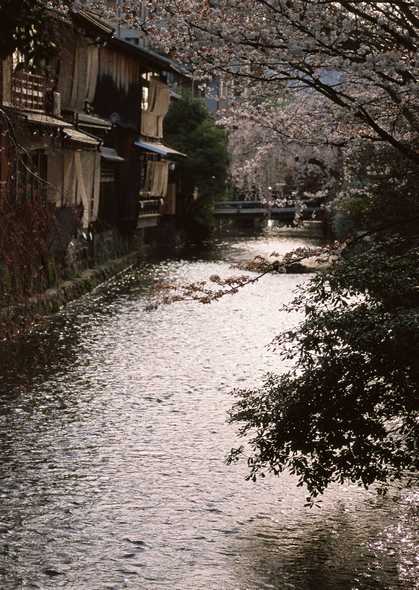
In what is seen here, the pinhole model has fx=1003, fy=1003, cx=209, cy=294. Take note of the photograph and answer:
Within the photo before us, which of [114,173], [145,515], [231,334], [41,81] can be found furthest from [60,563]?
[114,173]

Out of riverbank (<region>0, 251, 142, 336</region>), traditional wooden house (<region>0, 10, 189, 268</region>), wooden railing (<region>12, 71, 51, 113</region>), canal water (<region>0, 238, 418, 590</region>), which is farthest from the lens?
traditional wooden house (<region>0, 10, 189, 268</region>)

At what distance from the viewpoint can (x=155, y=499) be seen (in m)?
9.91

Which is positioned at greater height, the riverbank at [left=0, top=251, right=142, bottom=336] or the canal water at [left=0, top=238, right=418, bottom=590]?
the riverbank at [left=0, top=251, right=142, bottom=336]

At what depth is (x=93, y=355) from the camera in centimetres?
1780

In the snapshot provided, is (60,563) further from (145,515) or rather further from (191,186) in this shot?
(191,186)

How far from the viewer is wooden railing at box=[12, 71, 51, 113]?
22219mm

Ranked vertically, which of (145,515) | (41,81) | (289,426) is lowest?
(145,515)

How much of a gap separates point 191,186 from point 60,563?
49600mm

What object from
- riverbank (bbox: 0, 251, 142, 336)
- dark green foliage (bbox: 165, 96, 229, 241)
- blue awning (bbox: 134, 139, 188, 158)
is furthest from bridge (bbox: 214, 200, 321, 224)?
riverbank (bbox: 0, 251, 142, 336)

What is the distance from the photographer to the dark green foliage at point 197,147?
55156 millimetres

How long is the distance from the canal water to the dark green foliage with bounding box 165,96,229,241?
125ft

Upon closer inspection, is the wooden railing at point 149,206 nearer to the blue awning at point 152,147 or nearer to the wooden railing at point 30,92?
the blue awning at point 152,147

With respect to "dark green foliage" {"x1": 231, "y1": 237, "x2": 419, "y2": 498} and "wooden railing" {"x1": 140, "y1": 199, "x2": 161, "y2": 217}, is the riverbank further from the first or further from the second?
"dark green foliage" {"x1": 231, "y1": 237, "x2": 419, "y2": 498}

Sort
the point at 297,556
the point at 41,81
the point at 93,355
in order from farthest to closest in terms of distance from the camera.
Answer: the point at 41,81, the point at 93,355, the point at 297,556
